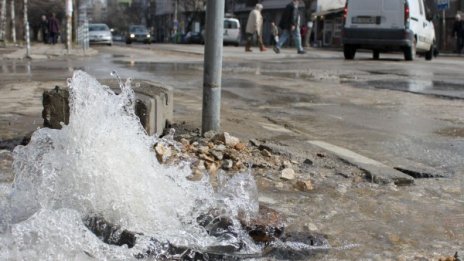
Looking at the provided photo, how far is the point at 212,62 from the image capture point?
15.9 ft

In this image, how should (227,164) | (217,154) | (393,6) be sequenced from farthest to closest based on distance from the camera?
(393,6) → (217,154) → (227,164)

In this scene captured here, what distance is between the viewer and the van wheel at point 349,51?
20.2 meters

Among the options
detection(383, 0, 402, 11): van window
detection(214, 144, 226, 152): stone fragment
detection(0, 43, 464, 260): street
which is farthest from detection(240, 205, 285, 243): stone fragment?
detection(383, 0, 402, 11): van window

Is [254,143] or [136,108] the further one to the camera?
[254,143]

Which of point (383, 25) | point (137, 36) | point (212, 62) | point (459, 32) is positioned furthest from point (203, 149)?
point (137, 36)

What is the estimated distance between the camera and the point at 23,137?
519cm

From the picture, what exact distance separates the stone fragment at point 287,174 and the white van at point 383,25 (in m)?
15.2

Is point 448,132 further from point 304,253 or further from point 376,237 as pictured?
point 304,253

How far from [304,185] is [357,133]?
2.21 metres

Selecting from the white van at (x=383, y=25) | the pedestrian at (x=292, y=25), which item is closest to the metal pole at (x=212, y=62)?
the white van at (x=383, y=25)

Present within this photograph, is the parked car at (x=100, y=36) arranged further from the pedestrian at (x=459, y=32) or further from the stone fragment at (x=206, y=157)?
the stone fragment at (x=206, y=157)

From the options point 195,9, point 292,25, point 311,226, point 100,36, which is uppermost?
point 195,9

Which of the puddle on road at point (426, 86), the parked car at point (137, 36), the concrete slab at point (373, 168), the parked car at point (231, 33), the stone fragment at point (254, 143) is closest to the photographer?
the concrete slab at point (373, 168)

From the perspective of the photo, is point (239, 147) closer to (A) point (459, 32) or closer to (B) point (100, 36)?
(A) point (459, 32)
